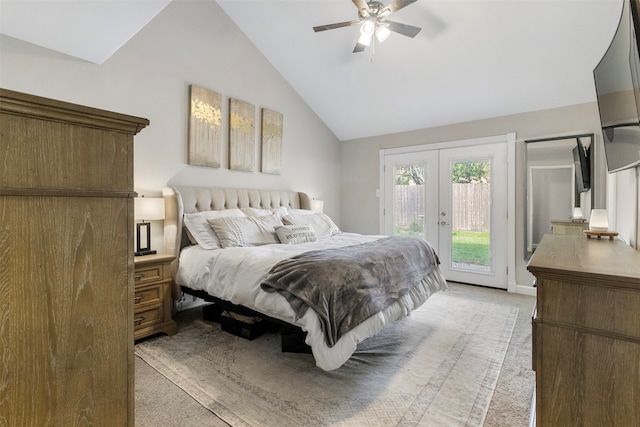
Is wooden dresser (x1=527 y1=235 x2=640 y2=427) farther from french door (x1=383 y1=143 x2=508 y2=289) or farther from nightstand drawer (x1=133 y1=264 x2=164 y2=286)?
french door (x1=383 y1=143 x2=508 y2=289)

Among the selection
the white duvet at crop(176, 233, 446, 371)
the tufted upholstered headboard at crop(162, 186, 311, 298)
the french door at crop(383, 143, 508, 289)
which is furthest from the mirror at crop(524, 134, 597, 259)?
the tufted upholstered headboard at crop(162, 186, 311, 298)

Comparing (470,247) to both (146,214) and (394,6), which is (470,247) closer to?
(394,6)

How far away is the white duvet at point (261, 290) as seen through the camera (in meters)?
1.84

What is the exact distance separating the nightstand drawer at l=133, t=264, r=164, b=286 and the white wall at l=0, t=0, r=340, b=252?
63 cm

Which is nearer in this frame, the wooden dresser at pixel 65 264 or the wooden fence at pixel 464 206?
the wooden dresser at pixel 65 264

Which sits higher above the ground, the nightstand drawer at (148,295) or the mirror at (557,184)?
the mirror at (557,184)

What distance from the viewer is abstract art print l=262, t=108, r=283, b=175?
14.2 ft

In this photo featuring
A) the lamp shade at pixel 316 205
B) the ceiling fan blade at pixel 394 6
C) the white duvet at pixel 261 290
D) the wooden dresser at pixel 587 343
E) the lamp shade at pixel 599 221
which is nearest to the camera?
the wooden dresser at pixel 587 343

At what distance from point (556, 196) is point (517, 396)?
9.68 feet

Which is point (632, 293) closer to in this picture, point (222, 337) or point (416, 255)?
point (416, 255)

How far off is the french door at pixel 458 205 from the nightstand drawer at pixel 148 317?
3758mm

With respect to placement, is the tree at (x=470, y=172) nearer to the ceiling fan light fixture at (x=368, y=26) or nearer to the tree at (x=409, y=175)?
the tree at (x=409, y=175)

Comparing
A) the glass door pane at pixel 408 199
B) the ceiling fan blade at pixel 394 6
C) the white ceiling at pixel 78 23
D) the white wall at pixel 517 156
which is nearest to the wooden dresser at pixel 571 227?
the white wall at pixel 517 156

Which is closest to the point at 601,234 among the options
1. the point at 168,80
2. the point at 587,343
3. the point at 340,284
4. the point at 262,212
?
the point at 587,343
